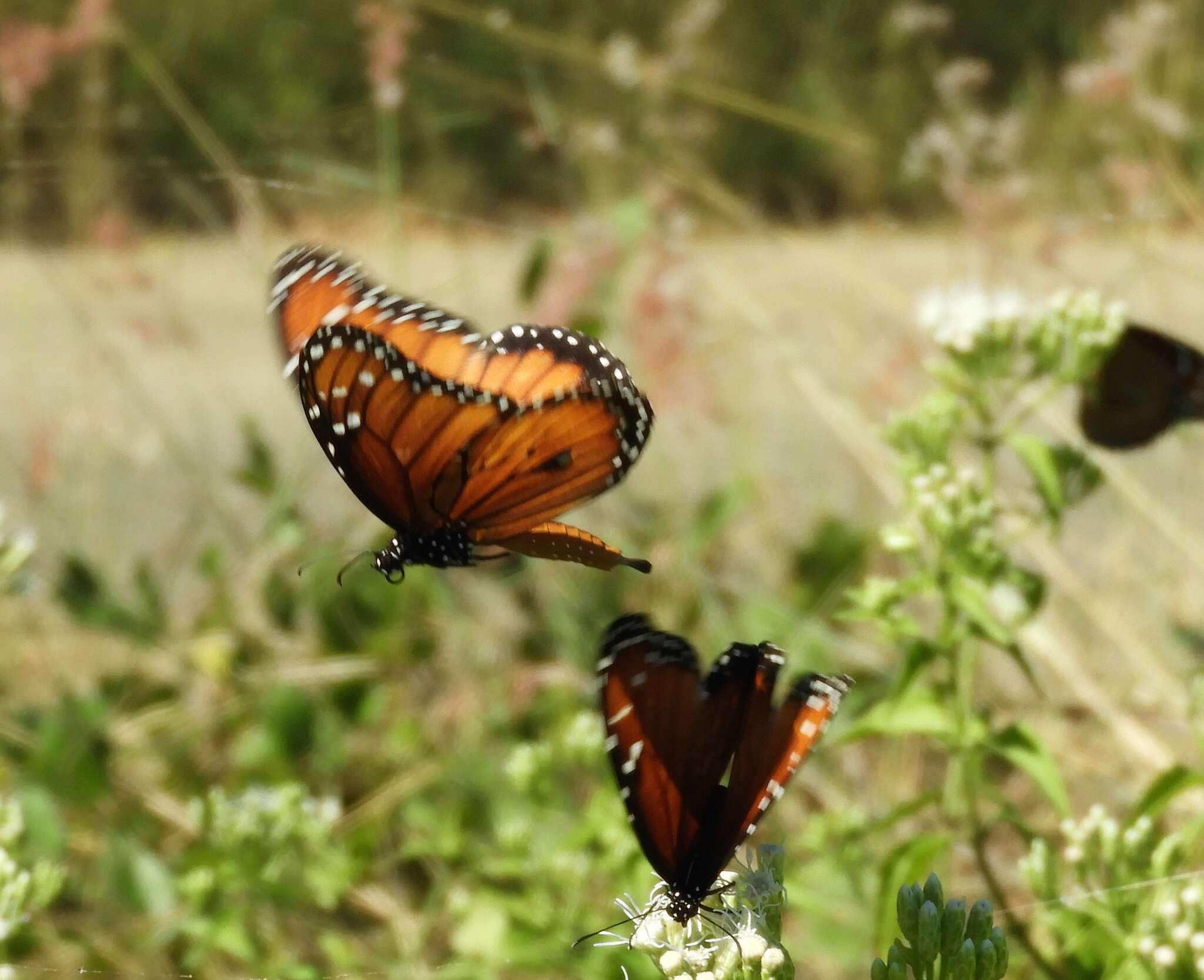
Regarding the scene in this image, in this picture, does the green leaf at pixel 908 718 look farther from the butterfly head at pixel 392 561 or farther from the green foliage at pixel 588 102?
the green foliage at pixel 588 102

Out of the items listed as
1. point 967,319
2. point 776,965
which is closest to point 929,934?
point 776,965

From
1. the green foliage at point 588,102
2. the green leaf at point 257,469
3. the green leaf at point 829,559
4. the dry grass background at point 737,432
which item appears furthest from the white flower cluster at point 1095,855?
the green leaf at point 257,469

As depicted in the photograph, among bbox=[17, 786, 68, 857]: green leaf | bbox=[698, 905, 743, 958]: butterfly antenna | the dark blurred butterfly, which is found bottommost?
bbox=[698, 905, 743, 958]: butterfly antenna

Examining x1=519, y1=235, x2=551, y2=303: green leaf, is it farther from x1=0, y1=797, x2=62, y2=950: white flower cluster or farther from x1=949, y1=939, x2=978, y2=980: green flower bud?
x1=949, y1=939, x2=978, y2=980: green flower bud

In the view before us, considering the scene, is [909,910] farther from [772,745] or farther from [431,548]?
[431,548]

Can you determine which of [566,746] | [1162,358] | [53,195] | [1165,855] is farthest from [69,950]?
[53,195]

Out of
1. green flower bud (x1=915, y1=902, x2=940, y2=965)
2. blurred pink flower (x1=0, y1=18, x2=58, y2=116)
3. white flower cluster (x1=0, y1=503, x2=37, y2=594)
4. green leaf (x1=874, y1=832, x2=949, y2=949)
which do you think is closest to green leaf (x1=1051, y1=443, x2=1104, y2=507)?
green leaf (x1=874, y1=832, x2=949, y2=949)

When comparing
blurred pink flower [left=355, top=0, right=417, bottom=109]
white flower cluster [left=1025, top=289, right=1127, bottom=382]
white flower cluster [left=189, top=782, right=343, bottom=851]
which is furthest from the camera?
blurred pink flower [left=355, top=0, right=417, bottom=109]
